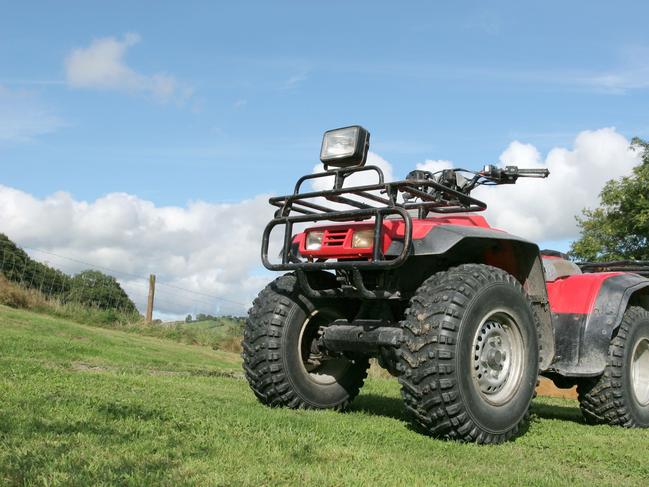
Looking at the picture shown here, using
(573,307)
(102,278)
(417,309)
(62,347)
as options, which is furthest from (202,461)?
(102,278)

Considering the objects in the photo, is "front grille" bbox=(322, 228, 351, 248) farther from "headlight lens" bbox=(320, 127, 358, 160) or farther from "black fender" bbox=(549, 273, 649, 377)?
"black fender" bbox=(549, 273, 649, 377)

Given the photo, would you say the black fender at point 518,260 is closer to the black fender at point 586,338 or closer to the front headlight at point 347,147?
the black fender at point 586,338

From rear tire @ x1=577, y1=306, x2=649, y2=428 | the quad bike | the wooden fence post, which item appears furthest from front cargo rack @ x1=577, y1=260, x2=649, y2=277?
the wooden fence post

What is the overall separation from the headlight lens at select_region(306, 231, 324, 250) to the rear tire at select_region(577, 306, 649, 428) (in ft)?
8.71

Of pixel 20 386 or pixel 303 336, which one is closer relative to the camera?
pixel 20 386

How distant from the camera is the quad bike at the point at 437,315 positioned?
452 centimetres

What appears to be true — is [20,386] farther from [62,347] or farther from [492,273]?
[62,347]

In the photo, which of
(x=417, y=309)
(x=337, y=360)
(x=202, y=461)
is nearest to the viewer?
(x=202, y=461)

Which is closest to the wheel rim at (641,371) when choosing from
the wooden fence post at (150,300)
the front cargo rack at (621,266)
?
the front cargo rack at (621,266)

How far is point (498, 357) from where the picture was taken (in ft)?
16.2

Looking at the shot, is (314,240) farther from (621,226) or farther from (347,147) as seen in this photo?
(621,226)

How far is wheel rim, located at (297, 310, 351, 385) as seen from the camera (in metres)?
5.76

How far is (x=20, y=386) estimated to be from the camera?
5.25 m

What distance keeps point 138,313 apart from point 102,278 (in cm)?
600
